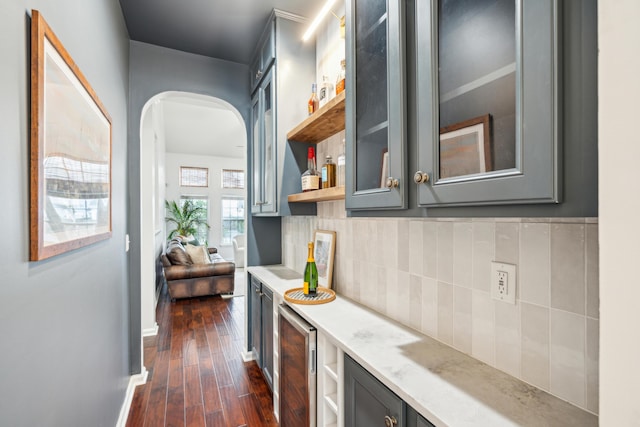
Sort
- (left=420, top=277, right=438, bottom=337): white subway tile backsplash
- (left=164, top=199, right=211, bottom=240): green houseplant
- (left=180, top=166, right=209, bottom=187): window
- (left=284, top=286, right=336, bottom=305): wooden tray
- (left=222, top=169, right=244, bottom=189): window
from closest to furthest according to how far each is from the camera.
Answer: (left=420, top=277, right=438, bottom=337): white subway tile backsplash → (left=284, top=286, right=336, bottom=305): wooden tray → (left=164, top=199, right=211, bottom=240): green houseplant → (left=180, top=166, right=209, bottom=187): window → (left=222, top=169, right=244, bottom=189): window

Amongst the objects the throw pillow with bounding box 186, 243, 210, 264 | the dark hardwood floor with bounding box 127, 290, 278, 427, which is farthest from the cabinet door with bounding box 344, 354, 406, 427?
the throw pillow with bounding box 186, 243, 210, 264

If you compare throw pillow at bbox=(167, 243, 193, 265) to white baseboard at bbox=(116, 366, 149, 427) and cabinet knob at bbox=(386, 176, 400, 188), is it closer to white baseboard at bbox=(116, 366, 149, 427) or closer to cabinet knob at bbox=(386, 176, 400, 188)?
white baseboard at bbox=(116, 366, 149, 427)

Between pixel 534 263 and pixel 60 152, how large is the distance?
1.47 meters

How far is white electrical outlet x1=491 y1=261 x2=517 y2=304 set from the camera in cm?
92

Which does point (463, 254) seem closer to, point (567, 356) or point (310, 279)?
point (567, 356)

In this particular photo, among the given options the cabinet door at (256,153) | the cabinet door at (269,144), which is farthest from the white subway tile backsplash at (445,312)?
the cabinet door at (256,153)

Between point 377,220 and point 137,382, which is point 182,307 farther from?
point 377,220

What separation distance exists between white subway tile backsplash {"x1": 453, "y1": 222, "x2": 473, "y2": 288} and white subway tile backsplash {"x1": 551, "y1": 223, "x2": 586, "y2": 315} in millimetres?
256

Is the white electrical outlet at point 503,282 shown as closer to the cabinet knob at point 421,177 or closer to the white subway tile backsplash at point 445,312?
the white subway tile backsplash at point 445,312

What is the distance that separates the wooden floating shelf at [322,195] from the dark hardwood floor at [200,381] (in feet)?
4.85

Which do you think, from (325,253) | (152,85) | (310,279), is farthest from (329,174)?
(152,85)

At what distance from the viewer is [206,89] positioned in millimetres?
2697

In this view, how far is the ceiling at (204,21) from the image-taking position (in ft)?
6.63

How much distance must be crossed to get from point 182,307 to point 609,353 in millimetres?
4796
